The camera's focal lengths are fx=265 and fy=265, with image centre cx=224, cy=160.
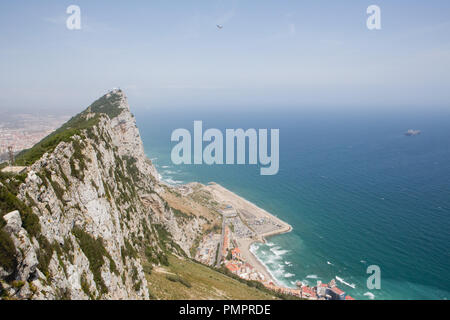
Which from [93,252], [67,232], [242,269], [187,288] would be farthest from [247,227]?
[67,232]

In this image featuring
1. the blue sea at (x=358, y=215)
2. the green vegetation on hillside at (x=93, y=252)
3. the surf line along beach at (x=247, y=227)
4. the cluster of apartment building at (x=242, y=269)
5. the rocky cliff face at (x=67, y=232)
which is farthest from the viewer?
the surf line along beach at (x=247, y=227)

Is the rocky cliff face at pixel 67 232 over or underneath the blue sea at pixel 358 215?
over

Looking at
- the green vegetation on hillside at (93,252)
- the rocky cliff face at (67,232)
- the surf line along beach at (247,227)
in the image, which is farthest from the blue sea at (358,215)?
the green vegetation on hillside at (93,252)

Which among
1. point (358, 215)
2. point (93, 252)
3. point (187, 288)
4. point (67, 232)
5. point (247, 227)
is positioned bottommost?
point (247, 227)

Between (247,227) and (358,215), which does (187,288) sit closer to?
(247,227)

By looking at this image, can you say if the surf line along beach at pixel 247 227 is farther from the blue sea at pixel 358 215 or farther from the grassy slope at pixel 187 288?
the grassy slope at pixel 187 288

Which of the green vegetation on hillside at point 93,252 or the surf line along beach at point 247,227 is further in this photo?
the surf line along beach at point 247,227
